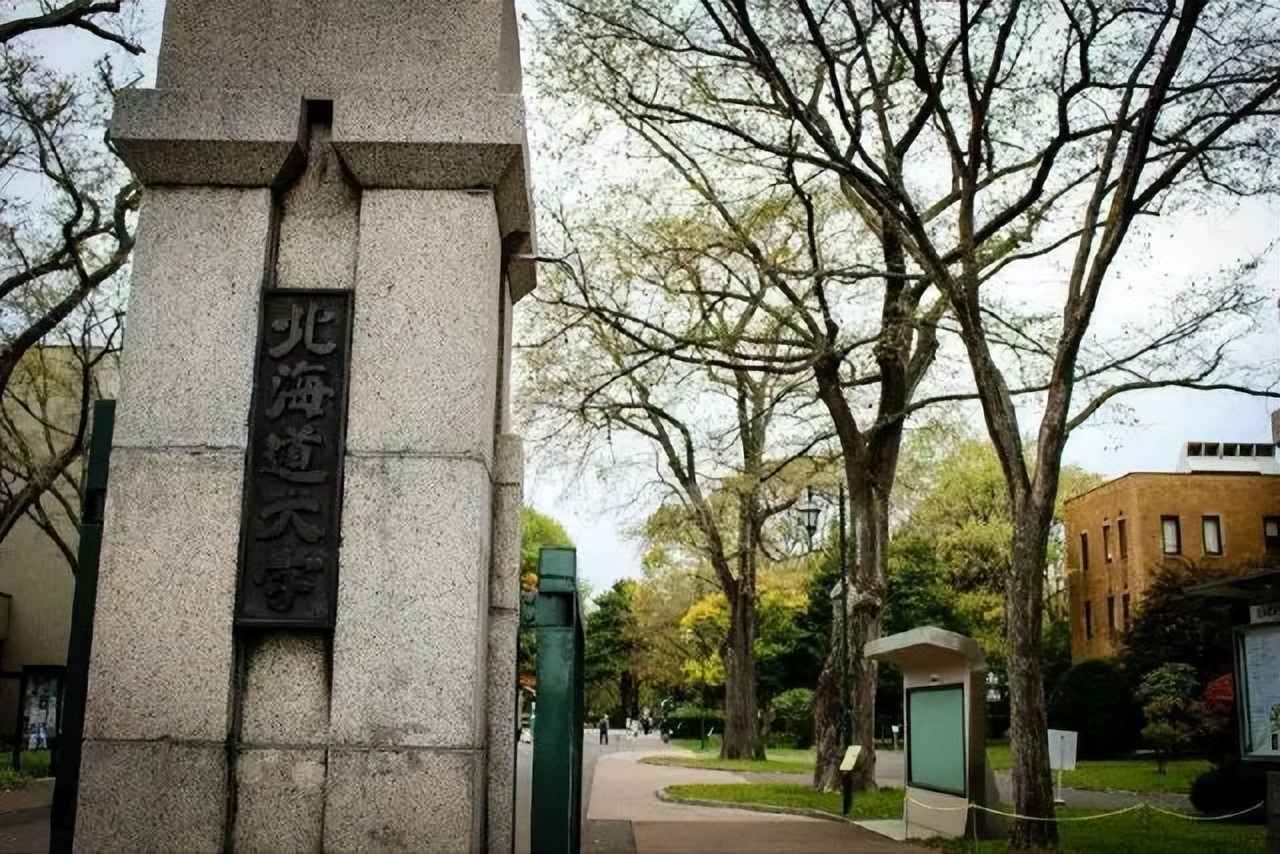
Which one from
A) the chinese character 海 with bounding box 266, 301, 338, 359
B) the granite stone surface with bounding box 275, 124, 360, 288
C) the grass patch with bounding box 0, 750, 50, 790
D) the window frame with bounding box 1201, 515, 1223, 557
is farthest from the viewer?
the window frame with bounding box 1201, 515, 1223, 557

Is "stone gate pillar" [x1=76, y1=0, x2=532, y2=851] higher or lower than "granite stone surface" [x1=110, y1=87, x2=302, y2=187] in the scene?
lower

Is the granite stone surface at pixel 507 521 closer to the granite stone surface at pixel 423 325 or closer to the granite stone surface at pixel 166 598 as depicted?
the granite stone surface at pixel 423 325

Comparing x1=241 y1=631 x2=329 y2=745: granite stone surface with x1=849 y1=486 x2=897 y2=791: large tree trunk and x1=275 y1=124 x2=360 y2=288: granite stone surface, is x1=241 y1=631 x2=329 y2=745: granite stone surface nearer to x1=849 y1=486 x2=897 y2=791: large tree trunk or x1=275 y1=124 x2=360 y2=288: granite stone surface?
x1=275 y1=124 x2=360 y2=288: granite stone surface

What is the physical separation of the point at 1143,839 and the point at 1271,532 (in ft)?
106

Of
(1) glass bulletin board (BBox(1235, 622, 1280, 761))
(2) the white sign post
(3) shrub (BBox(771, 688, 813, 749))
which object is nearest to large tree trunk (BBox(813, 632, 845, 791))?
(2) the white sign post

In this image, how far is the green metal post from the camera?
4.91 m

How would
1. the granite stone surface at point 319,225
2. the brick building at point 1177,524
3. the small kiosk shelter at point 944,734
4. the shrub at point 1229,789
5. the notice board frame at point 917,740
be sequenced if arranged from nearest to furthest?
the granite stone surface at point 319,225 < the small kiosk shelter at point 944,734 < the notice board frame at point 917,740 < the shrub at point 1229,789 < the brick building at point 1177,524

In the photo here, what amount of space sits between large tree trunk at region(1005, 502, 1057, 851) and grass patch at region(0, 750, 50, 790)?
58.5 ft

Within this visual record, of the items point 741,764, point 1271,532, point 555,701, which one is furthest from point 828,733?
point 1271,532

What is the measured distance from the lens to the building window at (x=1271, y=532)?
43.4 m

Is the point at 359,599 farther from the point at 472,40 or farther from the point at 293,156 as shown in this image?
the point at 472,40

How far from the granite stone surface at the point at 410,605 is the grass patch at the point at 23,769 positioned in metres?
21.0

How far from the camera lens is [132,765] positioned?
15.7ft

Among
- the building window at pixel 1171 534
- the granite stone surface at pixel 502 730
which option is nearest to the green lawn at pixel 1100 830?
the granite stone surface at pixel 502 730
